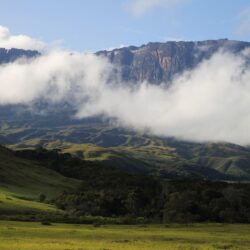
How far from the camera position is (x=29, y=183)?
190 m

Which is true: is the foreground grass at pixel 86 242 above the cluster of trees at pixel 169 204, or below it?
above

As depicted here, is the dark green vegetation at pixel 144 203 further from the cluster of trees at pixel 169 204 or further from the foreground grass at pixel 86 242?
the foreground grass at pixel 86 242

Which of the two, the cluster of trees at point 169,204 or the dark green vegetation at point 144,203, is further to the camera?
the cluster of trees at point 169,204

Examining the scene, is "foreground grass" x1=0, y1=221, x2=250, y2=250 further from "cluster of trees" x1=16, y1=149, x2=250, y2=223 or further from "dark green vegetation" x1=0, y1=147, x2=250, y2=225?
"cluster of trees" x1=16, y1=149, x2=250, y2=223

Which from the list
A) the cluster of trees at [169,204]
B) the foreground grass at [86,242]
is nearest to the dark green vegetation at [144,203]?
the cluster of trees at [169,204]

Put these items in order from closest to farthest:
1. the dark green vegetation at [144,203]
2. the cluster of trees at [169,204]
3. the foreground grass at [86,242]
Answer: the foreground grass at [86,242], the dark green vegetation at [144,203], the cluster of trees at [169,204]

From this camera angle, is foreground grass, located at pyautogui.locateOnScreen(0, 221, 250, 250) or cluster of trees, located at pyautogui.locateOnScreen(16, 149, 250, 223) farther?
cluster of trees, located at pyautogui.locateOnScreen(16, 149, 250, 223)

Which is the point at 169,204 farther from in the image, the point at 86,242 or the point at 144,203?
the point at 86,242

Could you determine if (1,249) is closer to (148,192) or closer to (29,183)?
(148,192)

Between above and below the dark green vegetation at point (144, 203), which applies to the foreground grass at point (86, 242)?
above

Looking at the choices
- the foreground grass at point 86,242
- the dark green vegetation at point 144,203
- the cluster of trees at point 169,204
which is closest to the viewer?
the foreground grass at point 86,242

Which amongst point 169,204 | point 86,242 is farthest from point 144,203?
point 86,242

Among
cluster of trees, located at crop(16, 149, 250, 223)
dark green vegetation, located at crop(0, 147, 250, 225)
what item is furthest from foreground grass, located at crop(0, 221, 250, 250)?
cluster of trees, located at crop(16, 149, 250, 223)

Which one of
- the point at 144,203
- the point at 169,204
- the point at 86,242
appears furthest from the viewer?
the point at 144,203
